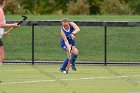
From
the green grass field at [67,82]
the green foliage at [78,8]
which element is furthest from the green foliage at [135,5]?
the green grass field at [67,82]

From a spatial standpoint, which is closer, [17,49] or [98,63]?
[98,63]

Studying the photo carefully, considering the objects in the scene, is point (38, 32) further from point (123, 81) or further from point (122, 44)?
point (123, 81)

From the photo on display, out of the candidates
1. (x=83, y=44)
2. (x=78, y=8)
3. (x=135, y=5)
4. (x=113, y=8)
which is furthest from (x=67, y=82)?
(x=135, y=5)

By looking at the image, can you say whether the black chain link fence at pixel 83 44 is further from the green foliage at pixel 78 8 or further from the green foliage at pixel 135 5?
the green foliage at pixel 135 5

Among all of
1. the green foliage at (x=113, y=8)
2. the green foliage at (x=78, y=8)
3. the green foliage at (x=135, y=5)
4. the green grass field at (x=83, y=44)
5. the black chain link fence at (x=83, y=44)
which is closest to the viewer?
the black chain link fence at (x=83, y=44)

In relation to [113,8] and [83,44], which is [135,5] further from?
[83,44]

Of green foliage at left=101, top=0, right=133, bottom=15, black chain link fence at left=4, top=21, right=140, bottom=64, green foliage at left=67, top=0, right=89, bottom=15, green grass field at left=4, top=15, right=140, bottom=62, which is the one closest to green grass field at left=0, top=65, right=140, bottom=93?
black chain link fence at left=4, top=21, right=140, bottom=64

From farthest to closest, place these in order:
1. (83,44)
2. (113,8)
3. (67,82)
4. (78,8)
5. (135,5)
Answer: (135,5) → (113,8) → (78,8) → (83,44) → (67,82)

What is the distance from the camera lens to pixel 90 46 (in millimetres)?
29547

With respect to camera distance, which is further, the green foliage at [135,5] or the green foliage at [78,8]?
the green foliage at [135,5]

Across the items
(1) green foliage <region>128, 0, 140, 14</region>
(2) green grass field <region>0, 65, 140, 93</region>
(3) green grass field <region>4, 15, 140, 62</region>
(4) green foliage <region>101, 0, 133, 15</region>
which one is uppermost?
(2) green grass field <region>0, 65, 140, 93</region>

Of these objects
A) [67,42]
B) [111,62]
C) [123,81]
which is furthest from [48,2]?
[123,81]

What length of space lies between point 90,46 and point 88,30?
1.36m

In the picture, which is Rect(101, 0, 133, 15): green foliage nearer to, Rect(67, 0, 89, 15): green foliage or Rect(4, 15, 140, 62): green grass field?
Rect(67, 0, 89, 15): green foliage
